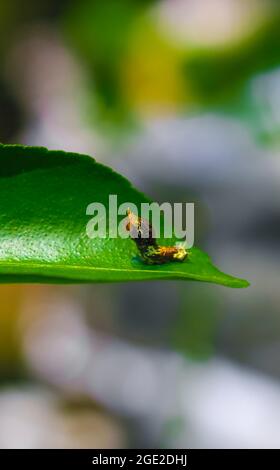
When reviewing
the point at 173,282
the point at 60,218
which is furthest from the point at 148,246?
the point at 173,282

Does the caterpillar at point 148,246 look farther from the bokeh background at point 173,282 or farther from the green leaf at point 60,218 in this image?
the bokeh background at point 173,282

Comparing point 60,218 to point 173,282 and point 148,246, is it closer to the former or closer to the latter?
point 148,246

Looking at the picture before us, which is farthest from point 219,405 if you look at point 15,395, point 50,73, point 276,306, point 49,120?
point 50,73

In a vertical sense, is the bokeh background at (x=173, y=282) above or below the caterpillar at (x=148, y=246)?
above

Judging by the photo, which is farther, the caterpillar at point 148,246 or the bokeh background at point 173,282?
the bokeh background at point 173,282

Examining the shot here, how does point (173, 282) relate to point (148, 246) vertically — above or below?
above

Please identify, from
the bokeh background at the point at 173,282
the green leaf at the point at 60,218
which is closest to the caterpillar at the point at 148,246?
the green leaf at the point at 60,218
